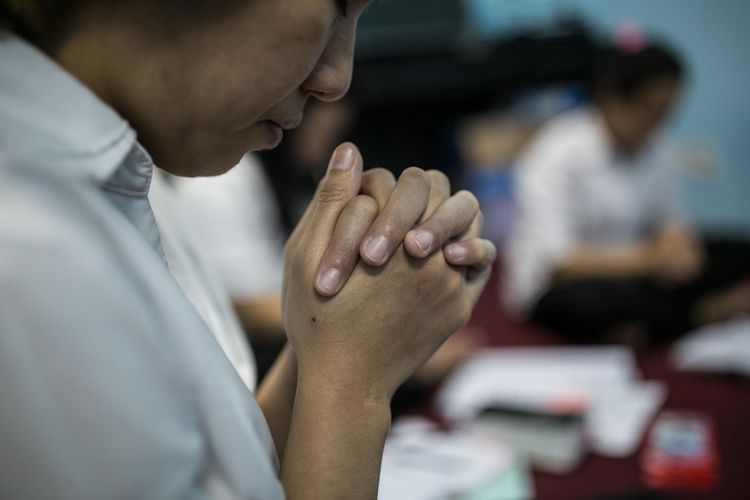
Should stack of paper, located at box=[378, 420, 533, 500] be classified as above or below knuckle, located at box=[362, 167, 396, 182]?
below

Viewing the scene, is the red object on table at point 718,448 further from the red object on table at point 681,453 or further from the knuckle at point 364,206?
the knuckle at point 364,206

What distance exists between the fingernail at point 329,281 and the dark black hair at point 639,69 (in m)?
1.76

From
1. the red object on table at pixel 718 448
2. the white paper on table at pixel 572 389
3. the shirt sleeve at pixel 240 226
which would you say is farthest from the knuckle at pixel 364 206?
the shirt sleeve at pixel 240 226

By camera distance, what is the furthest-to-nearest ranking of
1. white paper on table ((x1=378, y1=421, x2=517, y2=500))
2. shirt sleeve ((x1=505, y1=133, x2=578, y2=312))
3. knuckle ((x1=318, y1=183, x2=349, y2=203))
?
shirt sleeve ((x1=505, y1=133, x2=578, y2=312)), white paper on table ((x1=378, y1=421, x2=517, y2=500)), knuckle ((x1=318, y1=183, x2=349, y2=203))

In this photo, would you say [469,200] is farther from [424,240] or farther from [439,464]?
[439,464]

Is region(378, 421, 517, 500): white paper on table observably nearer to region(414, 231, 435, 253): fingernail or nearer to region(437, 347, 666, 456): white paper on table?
region(437, 347, 666, 456): white paper on table

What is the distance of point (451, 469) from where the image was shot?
1024mm

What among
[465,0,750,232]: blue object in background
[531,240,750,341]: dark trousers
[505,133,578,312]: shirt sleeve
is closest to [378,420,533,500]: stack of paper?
[531,240,750,341]: dark trousers

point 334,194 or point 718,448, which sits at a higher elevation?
point 334,194

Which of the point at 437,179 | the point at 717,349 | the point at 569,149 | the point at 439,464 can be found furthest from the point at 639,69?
the point at 437,179

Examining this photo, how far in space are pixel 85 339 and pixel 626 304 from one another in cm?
143

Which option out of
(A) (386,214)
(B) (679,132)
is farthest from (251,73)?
(B) (679,132)

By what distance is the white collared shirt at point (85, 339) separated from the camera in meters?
0.36

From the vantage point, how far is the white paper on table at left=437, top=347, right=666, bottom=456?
3.90 feet
